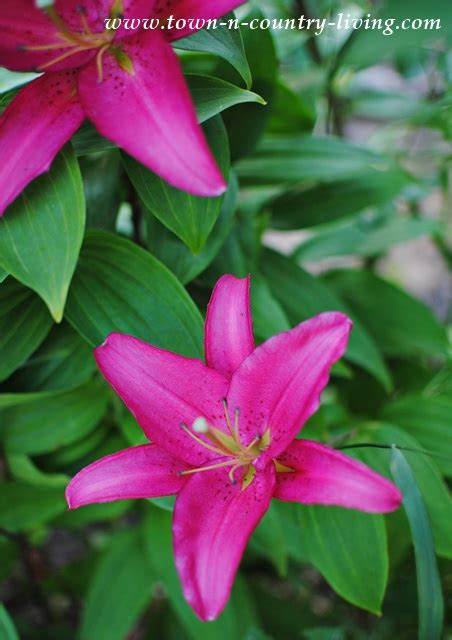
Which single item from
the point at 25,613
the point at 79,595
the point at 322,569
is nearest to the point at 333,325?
the point at 322,569

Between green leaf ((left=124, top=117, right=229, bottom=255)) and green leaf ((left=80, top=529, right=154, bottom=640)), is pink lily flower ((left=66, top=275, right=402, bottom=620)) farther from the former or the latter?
green leaf ((left=80, top=529, right=154, bottom=640))

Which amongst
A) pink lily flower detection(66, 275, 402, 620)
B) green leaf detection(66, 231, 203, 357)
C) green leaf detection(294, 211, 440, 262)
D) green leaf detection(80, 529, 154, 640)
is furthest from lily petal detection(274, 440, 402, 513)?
green leaf detection(294, 211, 440, 262)

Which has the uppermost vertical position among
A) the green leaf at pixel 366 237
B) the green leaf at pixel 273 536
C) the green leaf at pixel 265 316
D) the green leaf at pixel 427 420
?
the green leaf at pixel 265 316

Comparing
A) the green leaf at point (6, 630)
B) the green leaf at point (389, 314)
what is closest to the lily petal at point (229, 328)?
the green leaf at point (6, 630)

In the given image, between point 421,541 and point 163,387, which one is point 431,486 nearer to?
point 421,541

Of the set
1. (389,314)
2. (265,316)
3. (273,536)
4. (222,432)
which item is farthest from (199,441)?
(389,314)

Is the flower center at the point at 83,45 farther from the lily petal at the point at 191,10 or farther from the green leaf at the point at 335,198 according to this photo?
the green leaf at the point at 335,198
